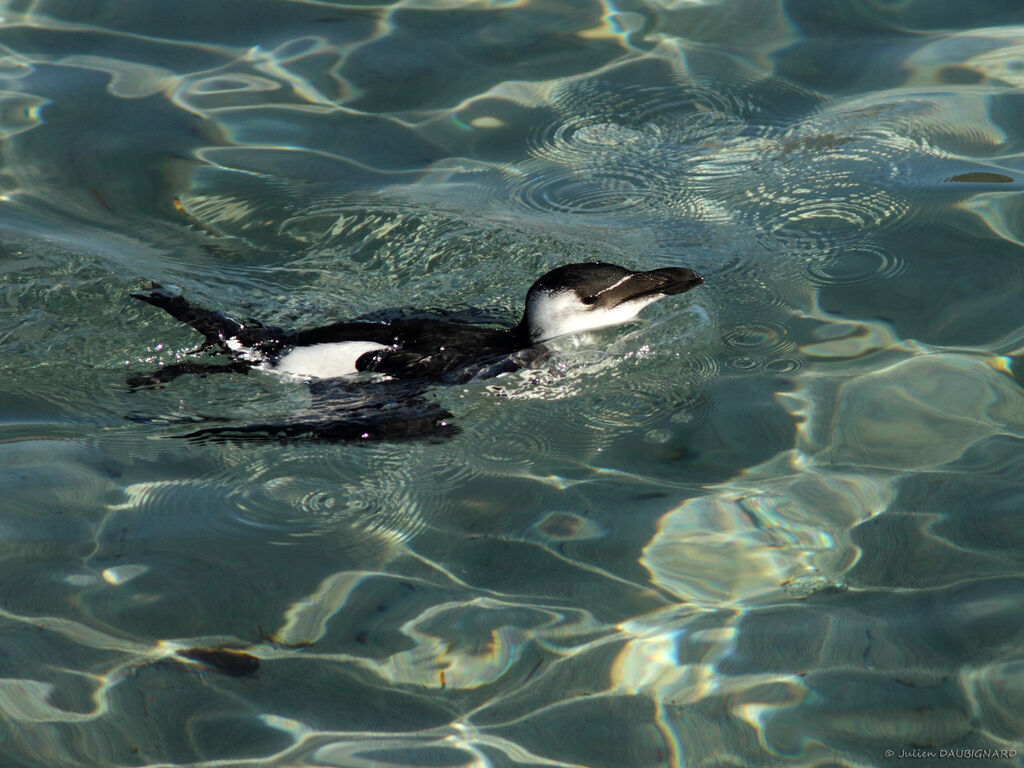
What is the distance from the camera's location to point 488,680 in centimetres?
340

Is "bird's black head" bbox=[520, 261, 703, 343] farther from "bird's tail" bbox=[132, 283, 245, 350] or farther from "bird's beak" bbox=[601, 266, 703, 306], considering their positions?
"bird's tail" bbox=[132, 283, 245, 350]

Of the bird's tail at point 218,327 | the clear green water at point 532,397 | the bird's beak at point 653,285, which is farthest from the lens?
the bird's tail at point 218,327

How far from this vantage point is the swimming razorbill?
461 centimetres

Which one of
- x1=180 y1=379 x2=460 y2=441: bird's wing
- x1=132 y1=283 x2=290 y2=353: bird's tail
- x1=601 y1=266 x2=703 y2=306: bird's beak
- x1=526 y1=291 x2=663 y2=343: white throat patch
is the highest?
x1=601 y1=266 x2=703 y2=306: bird's beak

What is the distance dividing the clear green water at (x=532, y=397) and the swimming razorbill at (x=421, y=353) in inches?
4.8

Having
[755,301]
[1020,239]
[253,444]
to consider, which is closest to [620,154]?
[755,301]

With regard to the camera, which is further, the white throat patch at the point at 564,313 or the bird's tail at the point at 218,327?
the bird's tail at the point at 218,327

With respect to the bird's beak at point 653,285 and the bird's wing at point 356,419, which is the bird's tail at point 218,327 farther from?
the bird's beak at point 653,285

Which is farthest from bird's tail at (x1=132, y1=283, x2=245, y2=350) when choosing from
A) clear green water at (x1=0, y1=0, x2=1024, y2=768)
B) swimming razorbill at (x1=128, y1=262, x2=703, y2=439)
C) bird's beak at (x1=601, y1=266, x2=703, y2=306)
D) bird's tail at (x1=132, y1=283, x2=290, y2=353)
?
bird's beak at (x1=601, y1=266, x2=703, y2=306)

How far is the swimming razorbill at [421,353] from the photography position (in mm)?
4609

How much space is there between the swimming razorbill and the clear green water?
0.12 meters

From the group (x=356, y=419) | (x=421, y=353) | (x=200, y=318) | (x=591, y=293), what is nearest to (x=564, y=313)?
(x=591, y=293)

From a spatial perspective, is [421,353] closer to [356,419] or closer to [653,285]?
[356,419]

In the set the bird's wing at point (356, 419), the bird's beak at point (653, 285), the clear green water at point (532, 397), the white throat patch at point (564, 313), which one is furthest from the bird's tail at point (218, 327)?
the bird's beak at point (653, 285)
